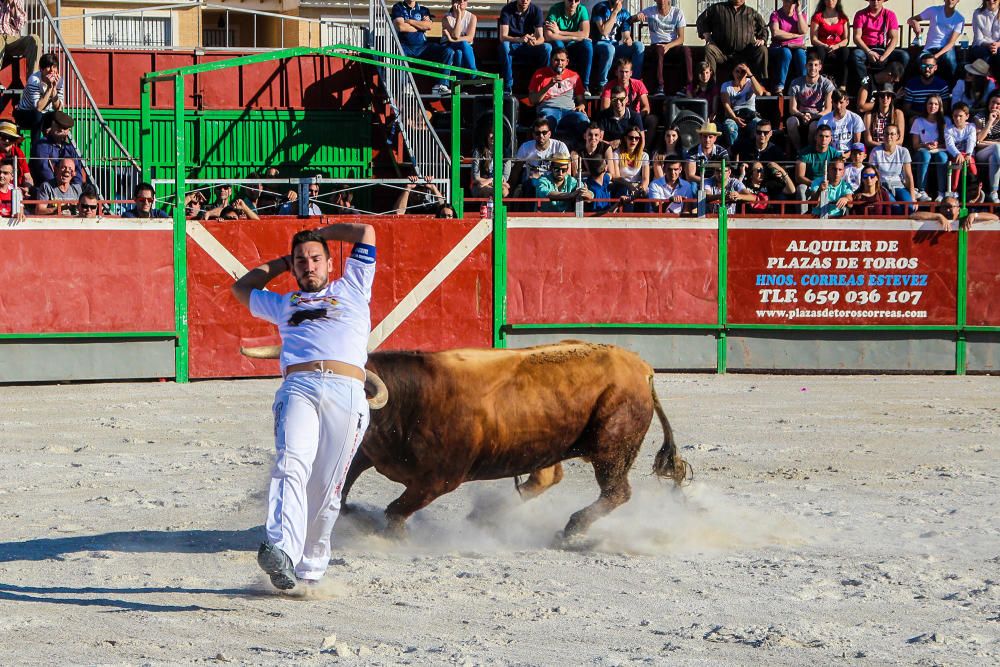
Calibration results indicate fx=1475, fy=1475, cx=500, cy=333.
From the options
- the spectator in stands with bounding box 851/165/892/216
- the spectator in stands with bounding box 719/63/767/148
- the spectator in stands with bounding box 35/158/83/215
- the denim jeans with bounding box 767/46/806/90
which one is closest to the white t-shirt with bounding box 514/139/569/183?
the spectator in stands with bounding box 719/63/767/148

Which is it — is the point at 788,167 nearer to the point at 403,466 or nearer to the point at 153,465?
the point at 153,465

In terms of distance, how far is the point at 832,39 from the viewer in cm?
1823

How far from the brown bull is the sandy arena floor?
301 millimetres

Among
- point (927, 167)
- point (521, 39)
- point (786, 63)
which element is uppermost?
point (521, 39)

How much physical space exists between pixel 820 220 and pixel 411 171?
4885 mm

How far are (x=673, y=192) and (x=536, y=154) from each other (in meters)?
1.47

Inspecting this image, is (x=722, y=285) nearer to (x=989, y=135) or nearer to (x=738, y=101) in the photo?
(x=738, y=101)

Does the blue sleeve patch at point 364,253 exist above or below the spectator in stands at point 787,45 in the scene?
below

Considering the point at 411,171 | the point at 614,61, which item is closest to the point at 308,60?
the point at 411,171

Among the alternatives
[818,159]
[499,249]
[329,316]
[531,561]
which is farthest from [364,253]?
[818,159]

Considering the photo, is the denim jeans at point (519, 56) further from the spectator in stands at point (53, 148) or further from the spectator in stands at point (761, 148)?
the spectator in stands at point (53, 148)

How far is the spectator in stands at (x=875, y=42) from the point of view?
58.6ft

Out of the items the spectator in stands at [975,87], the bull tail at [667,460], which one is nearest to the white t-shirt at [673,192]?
the spectator in stands at [975,87]

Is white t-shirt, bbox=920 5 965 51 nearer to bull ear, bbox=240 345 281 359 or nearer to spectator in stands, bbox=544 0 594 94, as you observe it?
spectator in stands, bbox=544 0 594 94
